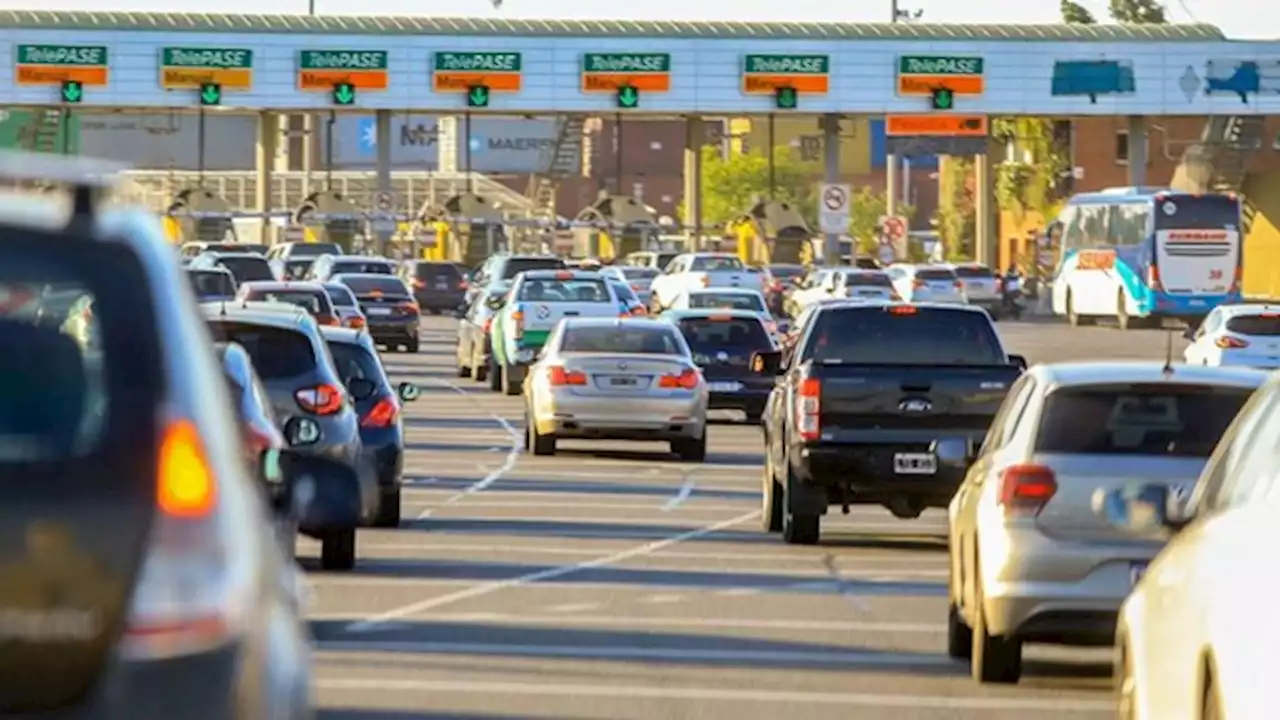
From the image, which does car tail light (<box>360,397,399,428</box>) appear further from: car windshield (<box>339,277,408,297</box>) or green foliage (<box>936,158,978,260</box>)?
green foliage (<box>936,158,978,260</box>)

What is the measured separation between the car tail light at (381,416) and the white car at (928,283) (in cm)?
5452

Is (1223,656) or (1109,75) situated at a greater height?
(1109,75)

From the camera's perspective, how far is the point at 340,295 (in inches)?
1928

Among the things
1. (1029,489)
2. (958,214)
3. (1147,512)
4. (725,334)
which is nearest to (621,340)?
(725,334)

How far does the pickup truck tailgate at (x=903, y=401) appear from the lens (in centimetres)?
2169

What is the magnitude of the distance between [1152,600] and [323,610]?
8.24 meters

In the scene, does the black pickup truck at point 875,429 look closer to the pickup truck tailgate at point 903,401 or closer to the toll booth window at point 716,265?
the pickup truck tailgate at point 903,401

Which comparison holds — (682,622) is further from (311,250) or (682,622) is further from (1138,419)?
(311,250)

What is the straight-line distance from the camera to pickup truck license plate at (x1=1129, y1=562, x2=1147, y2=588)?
13.6m

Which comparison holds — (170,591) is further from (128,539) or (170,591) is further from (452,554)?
(452,554)

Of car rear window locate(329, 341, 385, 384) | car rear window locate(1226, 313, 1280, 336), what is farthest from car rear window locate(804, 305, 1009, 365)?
car rear window locate(1226, 313, 1280, 336)

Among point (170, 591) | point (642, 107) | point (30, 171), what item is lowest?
point (170, 591)

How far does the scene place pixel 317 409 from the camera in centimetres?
1975

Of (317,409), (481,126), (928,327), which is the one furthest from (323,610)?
(481,126)
